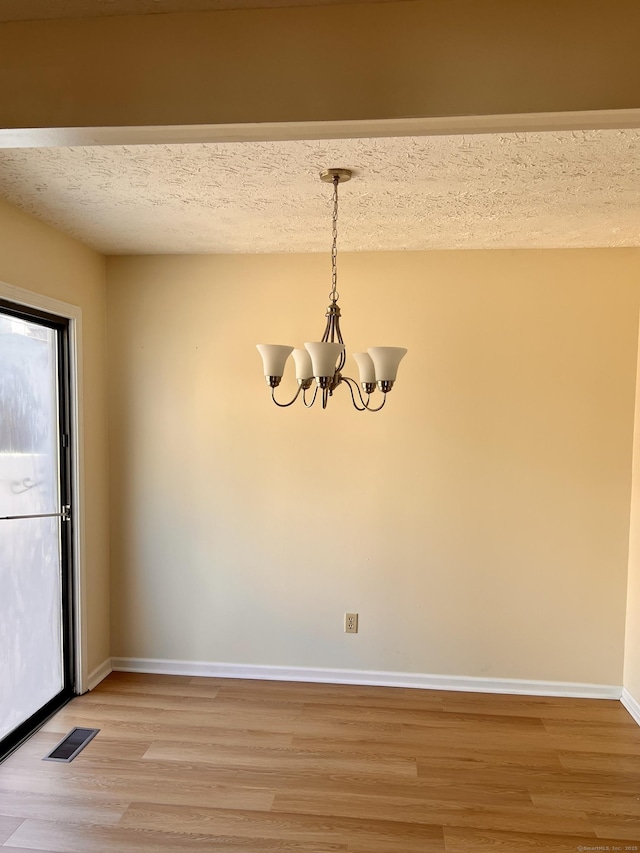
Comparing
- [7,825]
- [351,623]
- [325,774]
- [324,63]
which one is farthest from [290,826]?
[324,63]

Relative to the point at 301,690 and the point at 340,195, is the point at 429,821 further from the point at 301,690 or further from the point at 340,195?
the point at 340,195

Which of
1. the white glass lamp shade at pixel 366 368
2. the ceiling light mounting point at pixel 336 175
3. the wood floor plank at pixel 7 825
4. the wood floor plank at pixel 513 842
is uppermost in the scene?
the ceiling light mounting point at pixel 336 175

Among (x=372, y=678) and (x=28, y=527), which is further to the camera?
(x=372, y=678)

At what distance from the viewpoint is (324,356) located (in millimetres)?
1856

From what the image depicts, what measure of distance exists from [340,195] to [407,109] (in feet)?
3.10

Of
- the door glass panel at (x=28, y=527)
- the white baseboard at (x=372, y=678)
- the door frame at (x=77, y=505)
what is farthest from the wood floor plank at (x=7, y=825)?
the white baseboard at (x=372, y=678)

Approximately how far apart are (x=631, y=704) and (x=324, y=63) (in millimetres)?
3328

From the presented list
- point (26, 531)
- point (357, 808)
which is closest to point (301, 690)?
point (357, 808)

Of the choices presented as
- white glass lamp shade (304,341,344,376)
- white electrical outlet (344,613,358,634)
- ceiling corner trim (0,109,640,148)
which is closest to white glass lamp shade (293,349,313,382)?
white glass lamp shade (304,341,344,376)

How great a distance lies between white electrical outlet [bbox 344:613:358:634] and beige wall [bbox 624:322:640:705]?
1517 millimetres

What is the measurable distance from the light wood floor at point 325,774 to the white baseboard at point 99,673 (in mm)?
96

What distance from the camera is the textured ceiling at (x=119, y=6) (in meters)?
1.35

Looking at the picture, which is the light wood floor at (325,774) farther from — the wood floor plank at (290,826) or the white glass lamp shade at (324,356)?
the white glass lamp shade at (324,356)

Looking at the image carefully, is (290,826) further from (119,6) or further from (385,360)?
(119,6)
